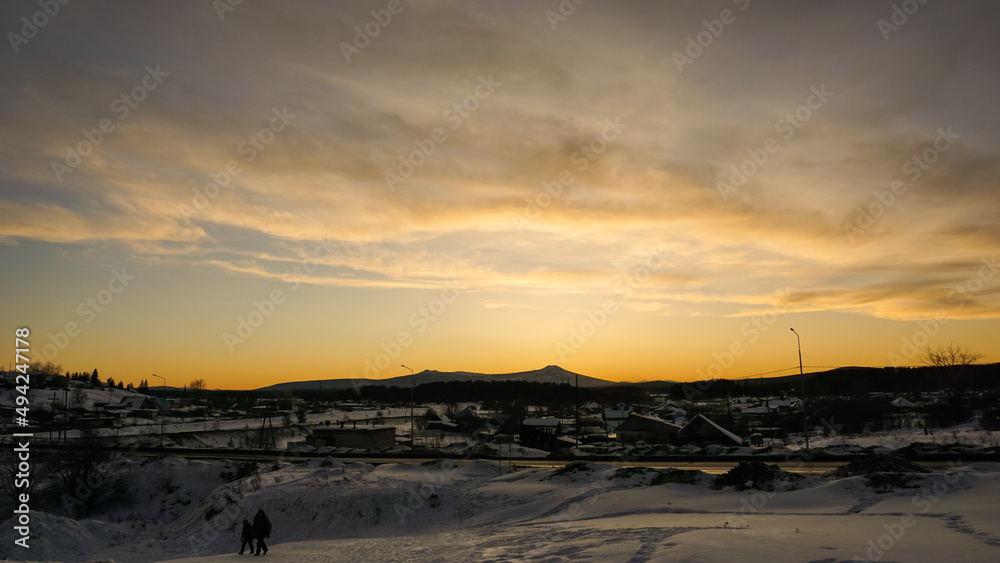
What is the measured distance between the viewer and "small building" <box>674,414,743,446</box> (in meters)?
72.6

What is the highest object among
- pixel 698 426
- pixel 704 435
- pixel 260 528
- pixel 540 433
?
pixel 260 528

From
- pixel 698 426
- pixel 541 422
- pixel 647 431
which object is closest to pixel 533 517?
pixel 698 426

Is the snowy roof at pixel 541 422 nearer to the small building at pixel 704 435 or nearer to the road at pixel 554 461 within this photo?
the small building at pixel 704 435

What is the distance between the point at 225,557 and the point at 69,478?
28544 millimetres

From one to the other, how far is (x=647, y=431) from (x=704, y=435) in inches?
491

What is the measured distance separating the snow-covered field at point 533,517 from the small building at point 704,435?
39796 millimetres

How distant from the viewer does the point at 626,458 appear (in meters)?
50.8

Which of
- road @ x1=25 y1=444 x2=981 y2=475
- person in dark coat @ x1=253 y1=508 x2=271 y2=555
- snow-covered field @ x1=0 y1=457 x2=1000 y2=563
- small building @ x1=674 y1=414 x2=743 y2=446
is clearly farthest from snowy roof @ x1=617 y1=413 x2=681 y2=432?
person in dark coat @ x1=253 y1=508 x2=271 y2=555

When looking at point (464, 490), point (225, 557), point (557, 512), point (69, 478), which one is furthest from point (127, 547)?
point (557, 512)

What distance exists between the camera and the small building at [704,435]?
72.6 m

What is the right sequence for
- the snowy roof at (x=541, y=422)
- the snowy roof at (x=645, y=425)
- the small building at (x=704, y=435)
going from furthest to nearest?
the snowy roof at (x=541, y=422), the snowy roof at (x=645, y=425), the small building at (x=704, y=435)

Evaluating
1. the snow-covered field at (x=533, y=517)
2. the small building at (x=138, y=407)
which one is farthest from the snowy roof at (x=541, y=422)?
the small building at (x=138, y=407)

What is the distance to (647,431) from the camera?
8531cm

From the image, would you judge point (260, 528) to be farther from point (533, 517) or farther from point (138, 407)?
point (138, 407)
